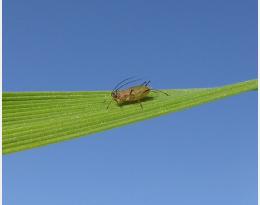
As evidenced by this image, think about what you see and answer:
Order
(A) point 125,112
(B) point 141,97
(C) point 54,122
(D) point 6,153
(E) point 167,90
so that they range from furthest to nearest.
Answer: (B) point 141,97
(E) point 167,90
(A) point 125,112
(C) point 54,122
(D) point 6,153

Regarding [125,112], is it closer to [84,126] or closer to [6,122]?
[84,126]

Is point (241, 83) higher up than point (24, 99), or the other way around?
point (24, 99)

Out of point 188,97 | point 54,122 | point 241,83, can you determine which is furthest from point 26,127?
point 241,83

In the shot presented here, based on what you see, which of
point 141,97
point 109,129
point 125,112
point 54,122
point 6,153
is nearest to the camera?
point 6,153

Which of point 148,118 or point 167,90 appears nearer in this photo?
point 148,118

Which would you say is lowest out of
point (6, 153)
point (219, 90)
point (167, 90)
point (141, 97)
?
point (6, 153)

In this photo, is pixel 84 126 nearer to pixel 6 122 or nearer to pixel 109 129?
pixel 109 129
